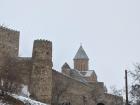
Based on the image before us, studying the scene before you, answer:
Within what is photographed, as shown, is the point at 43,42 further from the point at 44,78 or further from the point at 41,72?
the point at 44,78

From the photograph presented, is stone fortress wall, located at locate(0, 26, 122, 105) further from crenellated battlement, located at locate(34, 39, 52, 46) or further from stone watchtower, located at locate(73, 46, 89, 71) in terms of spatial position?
stone watchtower, located at locate(73, 46, 89, 71)

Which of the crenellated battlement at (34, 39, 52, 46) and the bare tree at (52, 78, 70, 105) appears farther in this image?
the bare tree at (52, 78, 70, 105)

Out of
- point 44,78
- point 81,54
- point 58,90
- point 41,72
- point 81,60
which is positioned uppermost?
point 81,54

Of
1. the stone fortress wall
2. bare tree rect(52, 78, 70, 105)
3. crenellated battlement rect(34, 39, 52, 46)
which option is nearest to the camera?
the stone fortress wall

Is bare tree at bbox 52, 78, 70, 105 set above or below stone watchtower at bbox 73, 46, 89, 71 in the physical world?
below

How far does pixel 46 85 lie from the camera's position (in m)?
53.3

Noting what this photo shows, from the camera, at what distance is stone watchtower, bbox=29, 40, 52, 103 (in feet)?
174

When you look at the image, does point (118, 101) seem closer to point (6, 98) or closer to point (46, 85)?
point (46, 85)

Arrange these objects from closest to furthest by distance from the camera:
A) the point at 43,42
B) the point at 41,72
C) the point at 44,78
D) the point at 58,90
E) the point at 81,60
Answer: the point at 44,78 → the point at 41,72 → the point at 43,42 → the point at 58,90 → the point at 81,60

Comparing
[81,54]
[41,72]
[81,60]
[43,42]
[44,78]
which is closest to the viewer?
[44,78]

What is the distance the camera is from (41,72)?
5350cm

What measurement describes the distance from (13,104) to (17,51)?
34.0 metres

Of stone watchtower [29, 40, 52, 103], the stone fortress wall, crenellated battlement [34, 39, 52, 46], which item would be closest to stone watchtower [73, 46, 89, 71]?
the stone fortress wall

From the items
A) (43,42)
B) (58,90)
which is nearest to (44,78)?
(43,42)
